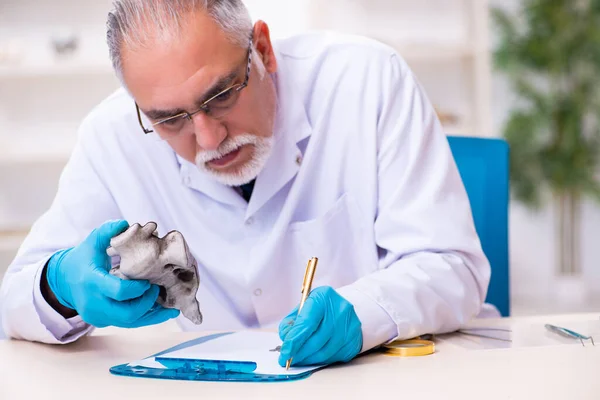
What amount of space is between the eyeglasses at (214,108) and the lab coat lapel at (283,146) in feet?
0.66

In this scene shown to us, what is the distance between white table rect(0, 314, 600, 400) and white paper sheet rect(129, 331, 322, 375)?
54mm

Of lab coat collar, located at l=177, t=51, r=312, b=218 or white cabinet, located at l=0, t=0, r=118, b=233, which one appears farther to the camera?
white cabinet, located at l=0, t=0, r=118, b=233

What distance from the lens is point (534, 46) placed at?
4.30 metres

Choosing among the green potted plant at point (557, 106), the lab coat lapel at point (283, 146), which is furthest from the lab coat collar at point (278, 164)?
the green potted plant at point (557, 106)

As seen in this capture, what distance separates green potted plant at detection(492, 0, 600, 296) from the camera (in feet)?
14.0

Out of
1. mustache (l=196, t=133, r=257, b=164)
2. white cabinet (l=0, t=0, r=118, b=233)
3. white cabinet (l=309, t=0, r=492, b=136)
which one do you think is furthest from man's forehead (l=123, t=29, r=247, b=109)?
white cabinet (l=309, t=0, r=492, b=136)

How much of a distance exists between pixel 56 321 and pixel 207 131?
1.37 ft

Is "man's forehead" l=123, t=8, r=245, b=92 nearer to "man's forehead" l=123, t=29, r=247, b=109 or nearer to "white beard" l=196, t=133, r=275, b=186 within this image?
"man's forehead" l=123, t=29, r=247, b=109

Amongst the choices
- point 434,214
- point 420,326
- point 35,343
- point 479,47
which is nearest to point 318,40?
point 434,214

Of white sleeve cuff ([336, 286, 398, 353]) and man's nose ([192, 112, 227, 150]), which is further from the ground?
man's nose ([192, 112, 227, 150])

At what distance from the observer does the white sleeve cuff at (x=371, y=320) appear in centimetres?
112

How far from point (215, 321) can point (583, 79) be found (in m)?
3.39

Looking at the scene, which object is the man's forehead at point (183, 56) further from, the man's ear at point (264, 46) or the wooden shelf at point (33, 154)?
the wooden shelf at point (33, 154)

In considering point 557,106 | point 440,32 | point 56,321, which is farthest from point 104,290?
point 557,106
